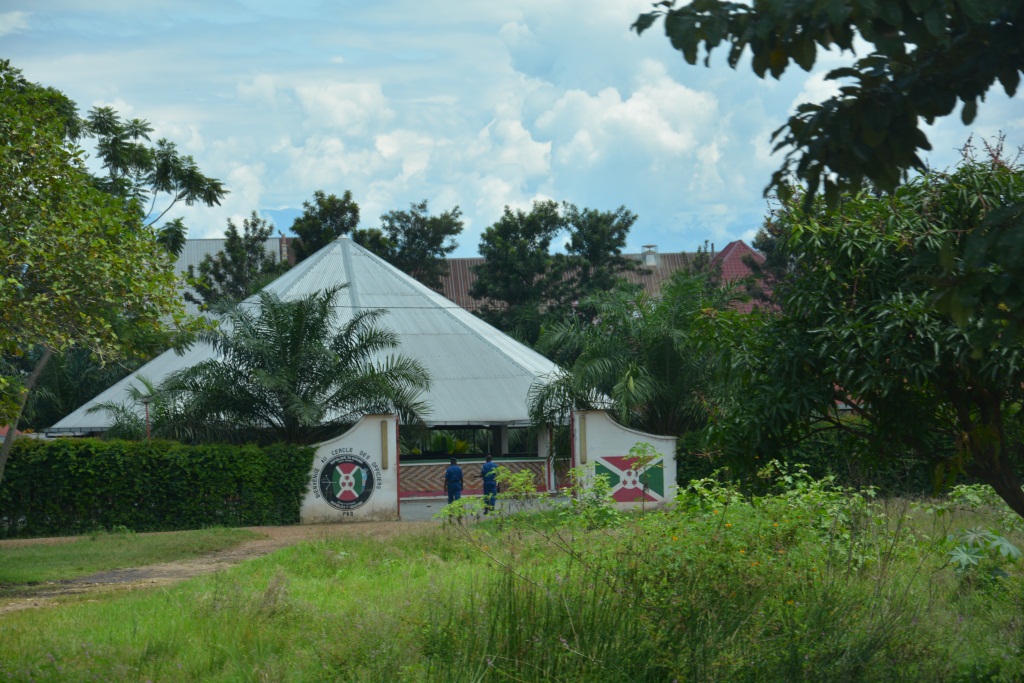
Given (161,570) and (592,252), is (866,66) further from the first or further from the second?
(592,252)

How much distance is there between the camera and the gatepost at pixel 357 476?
73.6 feet

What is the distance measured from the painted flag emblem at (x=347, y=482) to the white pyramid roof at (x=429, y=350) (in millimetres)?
4115

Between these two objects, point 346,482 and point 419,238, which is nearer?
point 346,482

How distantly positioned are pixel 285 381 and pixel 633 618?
674 inches

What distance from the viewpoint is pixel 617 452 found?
77.8ft

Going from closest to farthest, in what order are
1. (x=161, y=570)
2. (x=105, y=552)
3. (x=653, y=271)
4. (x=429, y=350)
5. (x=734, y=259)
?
1. (x=161, y=570)
2. (x=105, y=552)
3. (x=429, y=350)
4. (x=653, y=271)
5. (x=734, y=259)

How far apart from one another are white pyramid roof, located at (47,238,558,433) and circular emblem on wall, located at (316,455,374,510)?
4026 millimetres

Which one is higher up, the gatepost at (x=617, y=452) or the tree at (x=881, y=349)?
the tree at (x=881, y=349)

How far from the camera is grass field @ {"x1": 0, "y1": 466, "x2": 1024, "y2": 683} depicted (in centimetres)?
635

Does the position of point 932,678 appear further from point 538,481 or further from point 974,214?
point 538,481

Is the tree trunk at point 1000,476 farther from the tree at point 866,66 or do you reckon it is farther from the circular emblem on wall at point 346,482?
the circular emblem on wall at point 346,482

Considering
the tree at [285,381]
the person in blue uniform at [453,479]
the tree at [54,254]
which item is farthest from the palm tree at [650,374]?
the tree at [54,254]

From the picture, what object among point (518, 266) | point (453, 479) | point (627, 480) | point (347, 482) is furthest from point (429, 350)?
point (518, 266)

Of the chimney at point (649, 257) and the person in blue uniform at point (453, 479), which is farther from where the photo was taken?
the chimney at point (649, 257)
